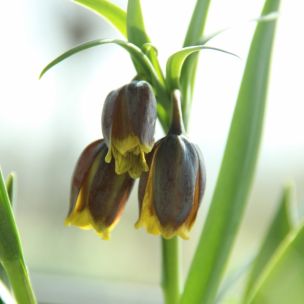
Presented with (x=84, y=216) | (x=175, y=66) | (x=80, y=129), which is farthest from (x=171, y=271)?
(x=80, y=129)

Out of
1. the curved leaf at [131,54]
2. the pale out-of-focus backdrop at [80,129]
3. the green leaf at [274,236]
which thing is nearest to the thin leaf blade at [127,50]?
the curved leaf at [131,54]

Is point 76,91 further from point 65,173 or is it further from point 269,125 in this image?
point 269,125

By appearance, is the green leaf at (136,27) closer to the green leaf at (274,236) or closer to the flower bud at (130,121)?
the flower bud at (130,121)

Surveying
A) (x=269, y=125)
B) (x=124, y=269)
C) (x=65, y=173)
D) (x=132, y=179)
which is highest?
(x=132, y=179)

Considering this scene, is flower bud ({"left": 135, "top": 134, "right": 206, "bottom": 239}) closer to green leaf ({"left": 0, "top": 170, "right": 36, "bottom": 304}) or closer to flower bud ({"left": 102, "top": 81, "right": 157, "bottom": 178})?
flower bud ({"left": 102, "top": 81, "right": 157, "bottom": 178})

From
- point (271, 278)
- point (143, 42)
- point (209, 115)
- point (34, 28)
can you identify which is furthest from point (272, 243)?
point (34, 28)

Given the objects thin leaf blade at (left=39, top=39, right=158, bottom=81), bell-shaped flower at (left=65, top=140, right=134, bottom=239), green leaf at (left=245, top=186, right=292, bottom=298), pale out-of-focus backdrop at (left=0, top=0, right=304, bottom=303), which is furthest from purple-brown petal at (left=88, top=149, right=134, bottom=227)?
pale out-of-focus backdrop at (left=0, top=0, right=304, bottom=303)
